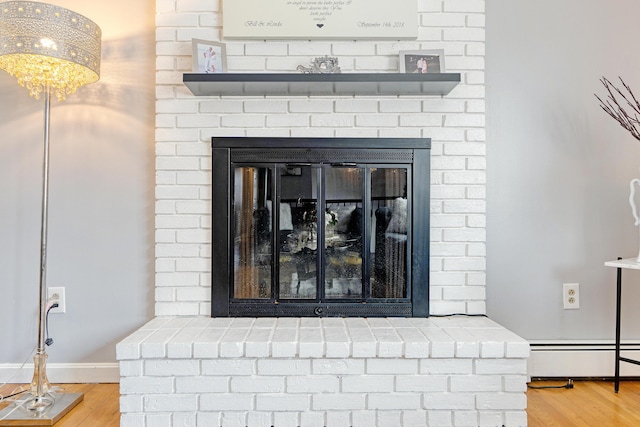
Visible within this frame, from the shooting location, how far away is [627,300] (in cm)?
199

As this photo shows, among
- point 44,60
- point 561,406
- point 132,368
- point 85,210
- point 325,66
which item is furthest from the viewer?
point 85,210

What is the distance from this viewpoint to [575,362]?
195 cm

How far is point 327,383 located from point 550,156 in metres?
1.49

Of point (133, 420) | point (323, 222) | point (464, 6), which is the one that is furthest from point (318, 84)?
point (133, 420)

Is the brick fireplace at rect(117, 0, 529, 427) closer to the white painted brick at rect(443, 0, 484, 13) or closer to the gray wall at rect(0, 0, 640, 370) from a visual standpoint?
the white painted brick at rect(443, 0, 484, 13)

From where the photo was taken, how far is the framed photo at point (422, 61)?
183 cm

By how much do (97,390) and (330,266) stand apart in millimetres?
1204

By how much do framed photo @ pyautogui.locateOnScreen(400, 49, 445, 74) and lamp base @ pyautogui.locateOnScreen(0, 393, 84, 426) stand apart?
6.65 ft

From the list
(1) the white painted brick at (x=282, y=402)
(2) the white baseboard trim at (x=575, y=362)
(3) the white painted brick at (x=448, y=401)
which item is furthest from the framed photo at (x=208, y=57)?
(2) the white baseboard trim at (x=575, y=362)

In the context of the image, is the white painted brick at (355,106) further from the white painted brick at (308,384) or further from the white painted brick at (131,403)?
the white painted brick at (131,403)

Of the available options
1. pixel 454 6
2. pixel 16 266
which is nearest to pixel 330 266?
pixel 454 6

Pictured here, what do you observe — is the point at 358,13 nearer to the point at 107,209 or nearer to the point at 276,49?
the point at 276,49

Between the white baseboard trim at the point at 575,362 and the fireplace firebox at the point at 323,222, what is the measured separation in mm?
645

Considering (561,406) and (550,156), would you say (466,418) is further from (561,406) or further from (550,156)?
(550,156)
